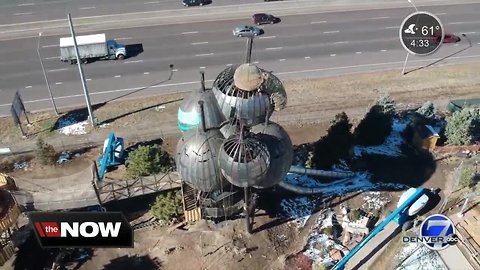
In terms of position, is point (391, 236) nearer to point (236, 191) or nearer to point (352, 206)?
point (352, 206)

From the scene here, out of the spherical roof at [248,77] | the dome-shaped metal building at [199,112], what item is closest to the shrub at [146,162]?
the dome-shaped metal building at [199,112]

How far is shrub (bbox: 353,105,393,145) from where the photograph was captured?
49.3m

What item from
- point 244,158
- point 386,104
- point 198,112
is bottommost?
point 386,104

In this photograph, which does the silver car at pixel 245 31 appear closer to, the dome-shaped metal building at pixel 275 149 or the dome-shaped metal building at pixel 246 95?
the dome-shaped metal building at pixel 246 95

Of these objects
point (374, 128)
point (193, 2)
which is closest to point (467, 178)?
point (374, 128)

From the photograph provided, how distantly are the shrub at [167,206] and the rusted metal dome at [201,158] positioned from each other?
492cm

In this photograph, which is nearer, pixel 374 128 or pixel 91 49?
pixel 374 128

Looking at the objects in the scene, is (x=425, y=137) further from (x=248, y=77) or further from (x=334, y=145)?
(x=248, y=77)

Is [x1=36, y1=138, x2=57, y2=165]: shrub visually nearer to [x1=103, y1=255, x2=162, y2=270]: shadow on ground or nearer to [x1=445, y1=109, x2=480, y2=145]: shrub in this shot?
[x1=103, y1=255, x2=162, y2=270]: shadow on ground

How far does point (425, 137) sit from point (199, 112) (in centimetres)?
2423

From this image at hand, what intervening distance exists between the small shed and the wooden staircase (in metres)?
23.9

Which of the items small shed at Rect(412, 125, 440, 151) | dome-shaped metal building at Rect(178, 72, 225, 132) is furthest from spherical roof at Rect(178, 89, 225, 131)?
small shed at Rect(412, 125, 440, 151)

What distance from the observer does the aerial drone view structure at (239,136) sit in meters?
38.7

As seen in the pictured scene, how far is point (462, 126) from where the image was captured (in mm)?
49250
